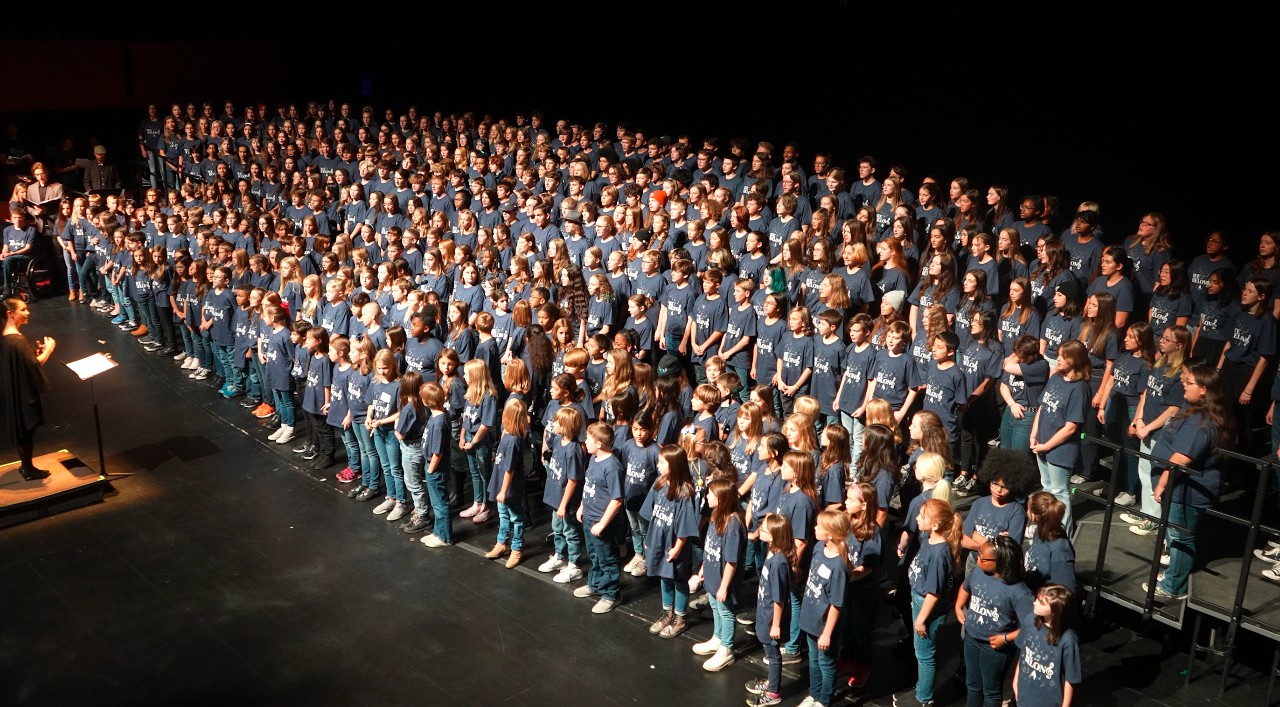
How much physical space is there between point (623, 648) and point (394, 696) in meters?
1.48

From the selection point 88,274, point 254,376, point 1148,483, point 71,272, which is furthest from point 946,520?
point 71,272

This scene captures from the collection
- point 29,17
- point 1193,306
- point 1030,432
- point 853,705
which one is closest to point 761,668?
point 853,705

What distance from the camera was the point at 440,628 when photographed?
7371mm

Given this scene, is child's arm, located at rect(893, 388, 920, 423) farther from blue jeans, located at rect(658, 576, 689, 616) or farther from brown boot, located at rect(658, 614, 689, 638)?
brown boot, located at rect(658, 614, 689, 638)

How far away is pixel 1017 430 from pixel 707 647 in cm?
295

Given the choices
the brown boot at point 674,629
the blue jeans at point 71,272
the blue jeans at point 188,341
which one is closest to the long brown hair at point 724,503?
the brown boot at point 674,629

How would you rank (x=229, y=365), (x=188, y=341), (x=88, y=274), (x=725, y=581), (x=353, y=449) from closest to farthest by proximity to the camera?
(x=725, y=581) → (x=353, y=449) → (x=229, y=365) → (x=188, y=341) → (x=88, y=274)

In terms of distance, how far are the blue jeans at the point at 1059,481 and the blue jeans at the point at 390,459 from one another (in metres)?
4.97

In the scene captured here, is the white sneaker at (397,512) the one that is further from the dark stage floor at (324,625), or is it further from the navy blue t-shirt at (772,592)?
the navy blue t-shirt at (772,592)

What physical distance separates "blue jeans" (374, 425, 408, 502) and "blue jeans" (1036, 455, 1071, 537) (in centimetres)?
497

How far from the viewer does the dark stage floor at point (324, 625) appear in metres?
6.70

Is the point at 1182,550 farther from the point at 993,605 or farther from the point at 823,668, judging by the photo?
the point at 823,668

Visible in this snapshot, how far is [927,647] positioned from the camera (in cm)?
623

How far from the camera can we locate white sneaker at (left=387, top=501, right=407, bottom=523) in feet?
29.3
